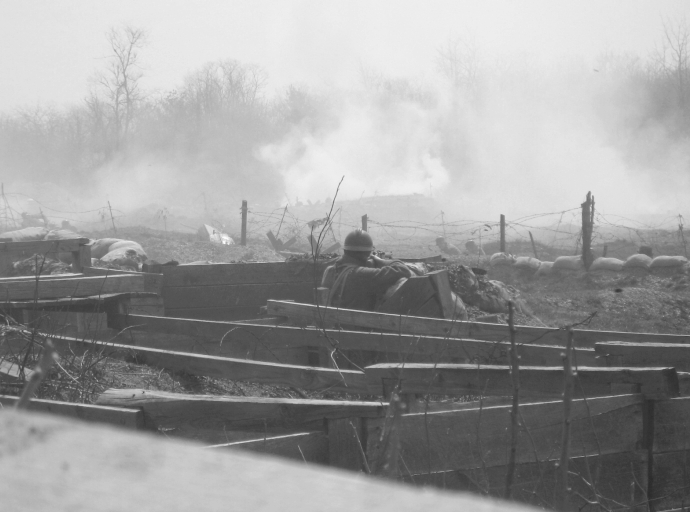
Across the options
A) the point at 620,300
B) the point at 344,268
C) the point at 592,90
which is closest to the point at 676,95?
the point at 592,90

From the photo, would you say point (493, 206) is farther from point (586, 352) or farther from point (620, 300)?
point (586, 352)

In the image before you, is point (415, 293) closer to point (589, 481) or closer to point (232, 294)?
point (232, 294)

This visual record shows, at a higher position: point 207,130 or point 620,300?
point 207,130

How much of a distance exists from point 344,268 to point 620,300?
748cm

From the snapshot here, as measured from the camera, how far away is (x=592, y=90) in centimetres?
6238

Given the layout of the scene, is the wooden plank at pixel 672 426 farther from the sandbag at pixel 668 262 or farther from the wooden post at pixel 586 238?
the sandbag at pixel 668 262

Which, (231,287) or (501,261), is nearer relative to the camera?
(231,287)

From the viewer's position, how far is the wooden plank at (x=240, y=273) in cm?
905

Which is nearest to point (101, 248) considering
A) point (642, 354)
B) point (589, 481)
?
point (642, 354)

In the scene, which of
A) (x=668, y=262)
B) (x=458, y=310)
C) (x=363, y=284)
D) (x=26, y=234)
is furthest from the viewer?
(x=26, y=234)

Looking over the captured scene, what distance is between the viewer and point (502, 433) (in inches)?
126

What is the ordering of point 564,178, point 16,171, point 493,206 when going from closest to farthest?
1. point 493,206
2. point 564,178
3. point 16,171

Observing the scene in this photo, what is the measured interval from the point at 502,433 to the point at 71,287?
16.4 ft

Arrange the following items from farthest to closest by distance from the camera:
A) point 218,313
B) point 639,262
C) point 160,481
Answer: point 639,262 → point 218,313 → point 160,481
